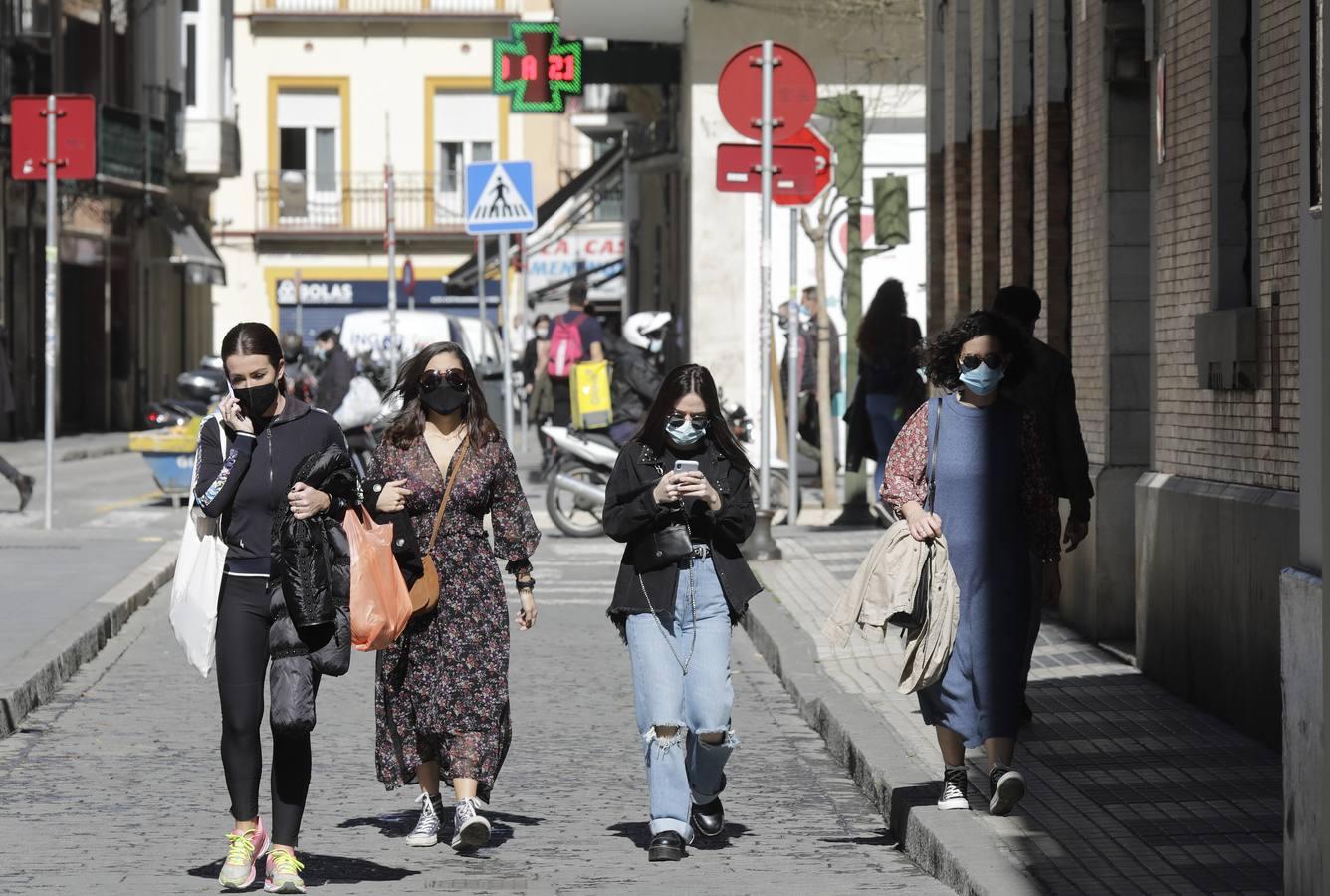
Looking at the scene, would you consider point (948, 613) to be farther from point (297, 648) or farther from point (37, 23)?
point (37, 23)

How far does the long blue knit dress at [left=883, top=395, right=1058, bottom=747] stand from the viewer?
7938mm

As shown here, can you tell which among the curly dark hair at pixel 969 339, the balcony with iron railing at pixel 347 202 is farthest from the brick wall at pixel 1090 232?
the balcony with iron railing at pixel 347 202

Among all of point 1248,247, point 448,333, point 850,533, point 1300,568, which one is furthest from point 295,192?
point 1300,568

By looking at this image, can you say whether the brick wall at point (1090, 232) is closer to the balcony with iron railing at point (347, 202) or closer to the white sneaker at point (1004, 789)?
the white sneaker at point (1004, 789)

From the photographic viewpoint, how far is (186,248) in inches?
1983

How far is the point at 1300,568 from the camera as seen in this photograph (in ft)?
20.3

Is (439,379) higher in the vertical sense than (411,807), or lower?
higher

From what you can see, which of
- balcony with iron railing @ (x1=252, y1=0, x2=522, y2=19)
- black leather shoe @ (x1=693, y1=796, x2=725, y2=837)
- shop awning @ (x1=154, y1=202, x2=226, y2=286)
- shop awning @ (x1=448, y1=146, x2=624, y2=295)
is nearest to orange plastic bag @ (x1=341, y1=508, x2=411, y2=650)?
black leather shoe @ (x1=693, y1=796, x2=725, y2=837)

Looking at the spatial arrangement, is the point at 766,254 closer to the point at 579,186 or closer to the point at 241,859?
the point at 241,859

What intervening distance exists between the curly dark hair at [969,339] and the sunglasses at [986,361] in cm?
5

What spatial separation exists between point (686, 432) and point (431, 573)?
92cm

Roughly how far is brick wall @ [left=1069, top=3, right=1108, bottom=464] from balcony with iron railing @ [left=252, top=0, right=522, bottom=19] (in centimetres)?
5066

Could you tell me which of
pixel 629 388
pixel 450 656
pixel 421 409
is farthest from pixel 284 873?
pixel 629 388

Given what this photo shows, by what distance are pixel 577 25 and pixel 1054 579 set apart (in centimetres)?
2085
